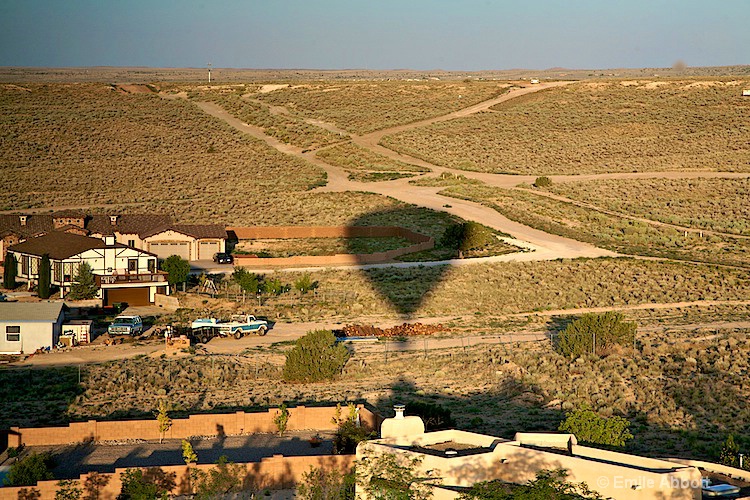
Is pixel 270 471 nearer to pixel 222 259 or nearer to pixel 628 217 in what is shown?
pixel 222 259

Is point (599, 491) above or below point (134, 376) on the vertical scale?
above

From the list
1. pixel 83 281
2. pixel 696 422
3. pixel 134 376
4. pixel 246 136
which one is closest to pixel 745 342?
pixel 696 422

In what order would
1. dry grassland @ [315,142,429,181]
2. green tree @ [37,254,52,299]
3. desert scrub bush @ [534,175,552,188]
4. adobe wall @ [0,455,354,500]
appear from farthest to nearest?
dry grassland @ [315,142,429,181]
desert scrub bush @ [534,175,552,188]
green tree @ [37,254,52,299]
adobe wall @ [0,455,354,500]

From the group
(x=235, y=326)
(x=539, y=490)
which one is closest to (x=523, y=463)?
(x=539, y=490)

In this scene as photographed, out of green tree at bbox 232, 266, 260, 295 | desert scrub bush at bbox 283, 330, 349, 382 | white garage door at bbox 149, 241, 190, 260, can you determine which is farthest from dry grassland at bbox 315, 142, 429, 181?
desert scrub bush at bbox 283, 330, 349, 382

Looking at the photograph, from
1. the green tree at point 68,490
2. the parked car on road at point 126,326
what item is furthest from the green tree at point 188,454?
the parked car on road at point 126,326

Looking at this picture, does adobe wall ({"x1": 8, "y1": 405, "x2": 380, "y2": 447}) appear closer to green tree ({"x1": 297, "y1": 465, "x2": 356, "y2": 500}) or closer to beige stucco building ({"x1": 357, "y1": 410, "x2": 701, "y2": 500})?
green tree ({"x1": 297, "y1": 465, "x2": 356, "y2": 500})

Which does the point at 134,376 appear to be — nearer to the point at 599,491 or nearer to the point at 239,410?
the point at 239,410
